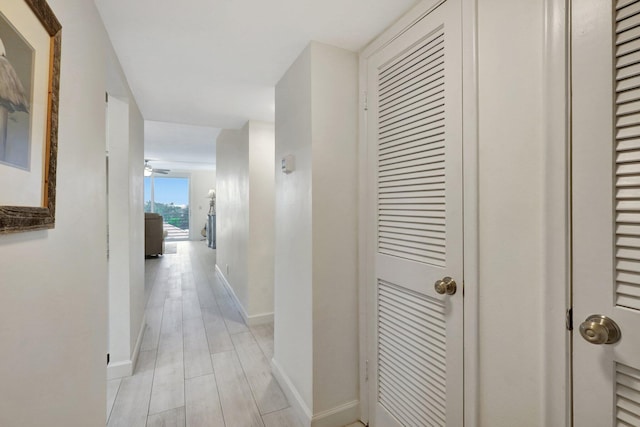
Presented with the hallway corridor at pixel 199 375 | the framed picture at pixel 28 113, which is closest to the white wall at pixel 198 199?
the hallway corridor at pixel 199 375

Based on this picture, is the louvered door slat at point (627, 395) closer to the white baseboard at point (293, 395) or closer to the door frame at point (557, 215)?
the door frame at point (557, 215)

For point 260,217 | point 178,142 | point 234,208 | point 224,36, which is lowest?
point 260,217

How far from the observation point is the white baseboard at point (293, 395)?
1.66m

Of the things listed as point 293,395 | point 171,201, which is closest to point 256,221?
point 293,395

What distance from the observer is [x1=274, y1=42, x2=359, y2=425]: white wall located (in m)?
1.62

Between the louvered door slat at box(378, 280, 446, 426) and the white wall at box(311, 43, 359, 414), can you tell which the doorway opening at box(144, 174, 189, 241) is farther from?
the louvered door slat at box(378, 280, 446, 426)

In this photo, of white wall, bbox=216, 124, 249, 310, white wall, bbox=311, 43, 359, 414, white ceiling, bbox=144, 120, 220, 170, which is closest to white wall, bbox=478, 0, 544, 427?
white wall, bbox=311, 43, 359, 414

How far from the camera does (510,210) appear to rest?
3.18 ft

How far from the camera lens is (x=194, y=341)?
2.72 meters

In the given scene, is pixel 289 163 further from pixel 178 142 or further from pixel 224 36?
pixel 178 142

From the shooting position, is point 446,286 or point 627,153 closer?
point 627,153

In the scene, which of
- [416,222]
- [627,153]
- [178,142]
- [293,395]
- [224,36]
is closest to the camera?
[627,153]

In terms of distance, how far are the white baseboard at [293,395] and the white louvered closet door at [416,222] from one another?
38cm

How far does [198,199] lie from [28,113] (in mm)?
9968
